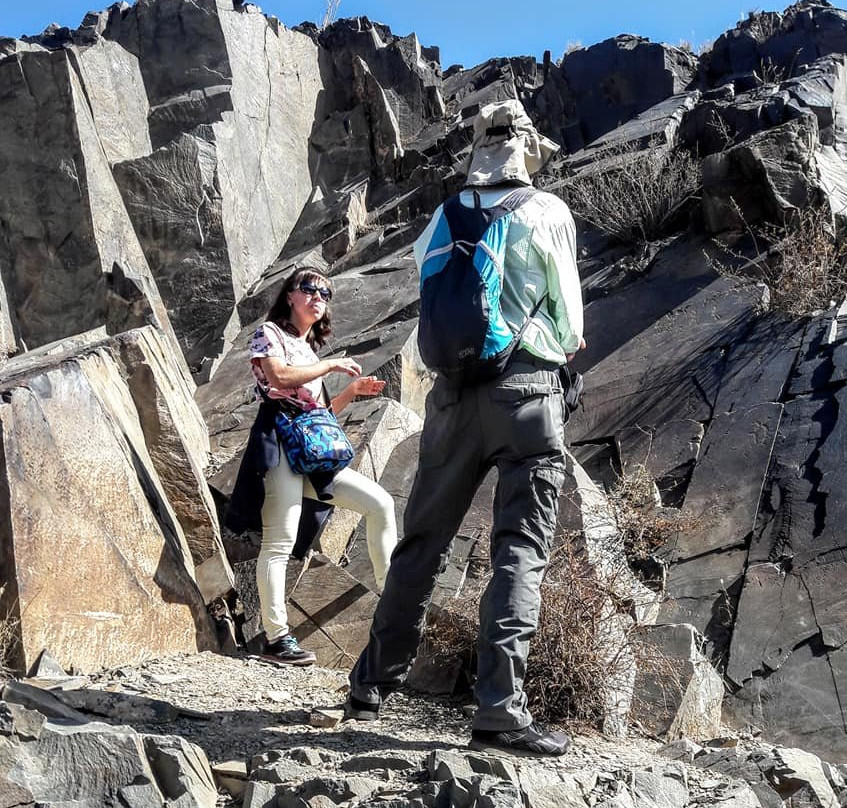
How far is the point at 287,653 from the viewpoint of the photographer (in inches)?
181

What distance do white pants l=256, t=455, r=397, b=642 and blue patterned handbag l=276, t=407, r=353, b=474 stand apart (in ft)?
0.16

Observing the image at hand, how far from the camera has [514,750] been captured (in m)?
3.24

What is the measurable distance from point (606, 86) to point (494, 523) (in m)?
14.1

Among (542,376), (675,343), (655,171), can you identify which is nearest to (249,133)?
(655,171)

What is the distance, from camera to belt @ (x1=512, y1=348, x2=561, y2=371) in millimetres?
3465

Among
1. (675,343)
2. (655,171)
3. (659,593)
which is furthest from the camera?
(655,171)

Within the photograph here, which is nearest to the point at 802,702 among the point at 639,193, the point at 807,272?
the point at 807,272

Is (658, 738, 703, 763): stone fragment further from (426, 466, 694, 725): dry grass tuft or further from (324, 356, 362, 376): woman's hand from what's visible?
(324, 356, 362, 376): woman's hand

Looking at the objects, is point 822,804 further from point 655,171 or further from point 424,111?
point 424,111

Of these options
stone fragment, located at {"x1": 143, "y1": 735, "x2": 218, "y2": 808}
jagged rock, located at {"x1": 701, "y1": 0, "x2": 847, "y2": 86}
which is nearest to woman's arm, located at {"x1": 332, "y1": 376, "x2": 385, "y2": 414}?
stone fragment, located at {"x1": 143, "y1": 735, "x2": 218, "y2": 808}

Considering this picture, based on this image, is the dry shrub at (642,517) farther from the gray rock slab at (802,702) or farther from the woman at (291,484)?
the woman at (291,484)

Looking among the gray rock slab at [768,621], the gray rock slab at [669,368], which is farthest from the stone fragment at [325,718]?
the gray rock slab at [669,368]

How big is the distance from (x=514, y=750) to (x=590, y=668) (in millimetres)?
671

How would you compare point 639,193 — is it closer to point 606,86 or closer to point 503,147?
point 503,147
